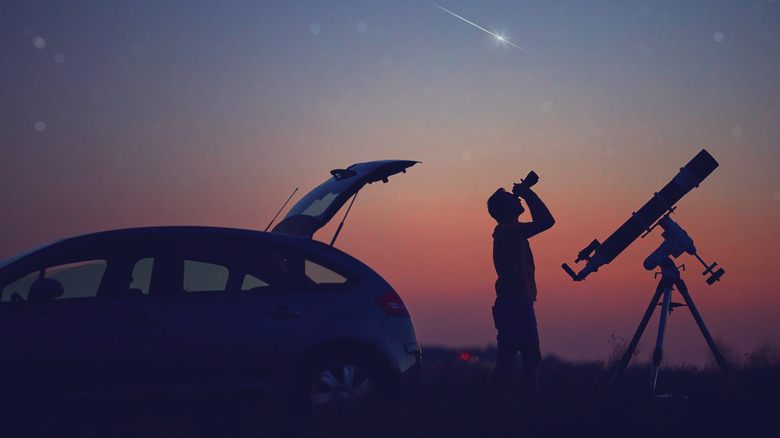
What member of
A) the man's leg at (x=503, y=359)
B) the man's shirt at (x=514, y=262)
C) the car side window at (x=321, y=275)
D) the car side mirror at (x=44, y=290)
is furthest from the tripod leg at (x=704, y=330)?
the car side mirror at (x=44, y=290)

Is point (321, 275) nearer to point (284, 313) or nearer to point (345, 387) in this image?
point (284, 313)

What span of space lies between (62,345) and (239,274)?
1.50m

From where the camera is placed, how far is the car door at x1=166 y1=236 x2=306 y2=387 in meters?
6.51

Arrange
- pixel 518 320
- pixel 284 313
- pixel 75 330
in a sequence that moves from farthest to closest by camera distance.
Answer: pixel 518 320, pixel 284 313, pixel 75 330

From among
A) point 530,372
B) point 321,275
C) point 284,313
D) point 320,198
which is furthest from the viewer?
point 320,198

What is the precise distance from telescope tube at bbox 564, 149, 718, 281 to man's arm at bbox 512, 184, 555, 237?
1408 millimetres

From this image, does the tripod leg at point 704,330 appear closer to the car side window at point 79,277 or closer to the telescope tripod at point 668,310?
the telescope tripod at point 668,310

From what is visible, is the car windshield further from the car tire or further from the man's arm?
the man's arm

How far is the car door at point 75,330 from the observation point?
20.5 ft

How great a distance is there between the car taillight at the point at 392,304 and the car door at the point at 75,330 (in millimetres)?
1855

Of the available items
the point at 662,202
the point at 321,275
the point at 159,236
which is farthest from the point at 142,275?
the point at 662,202

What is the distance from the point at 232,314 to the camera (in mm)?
6629

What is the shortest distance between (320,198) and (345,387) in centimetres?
205

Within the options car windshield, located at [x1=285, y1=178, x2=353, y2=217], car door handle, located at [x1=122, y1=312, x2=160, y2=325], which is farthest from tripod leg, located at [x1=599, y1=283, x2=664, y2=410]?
car door handle, located at [x1=122, y1=312, x2=160, y2=325]
